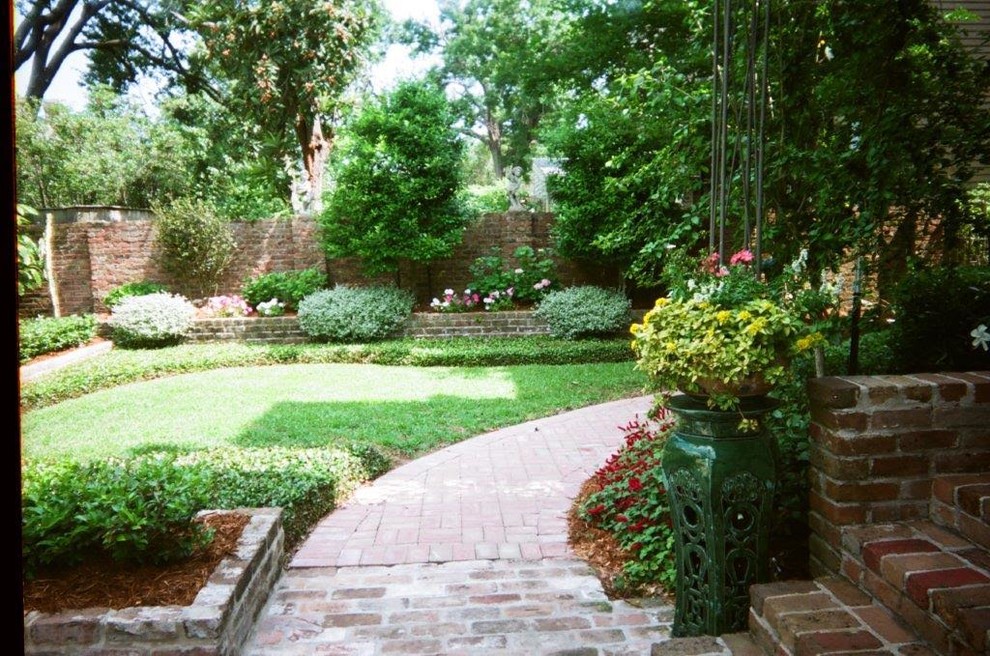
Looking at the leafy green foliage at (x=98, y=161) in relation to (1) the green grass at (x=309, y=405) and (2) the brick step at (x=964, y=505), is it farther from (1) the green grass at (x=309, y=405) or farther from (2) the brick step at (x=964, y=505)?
(2) the brick step at (x=964, y=505)

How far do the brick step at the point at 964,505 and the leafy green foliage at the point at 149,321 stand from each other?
10751 mm

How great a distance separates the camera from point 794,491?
104 inches

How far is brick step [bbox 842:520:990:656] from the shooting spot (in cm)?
165

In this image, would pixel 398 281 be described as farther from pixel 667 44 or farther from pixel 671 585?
pixel 671 585

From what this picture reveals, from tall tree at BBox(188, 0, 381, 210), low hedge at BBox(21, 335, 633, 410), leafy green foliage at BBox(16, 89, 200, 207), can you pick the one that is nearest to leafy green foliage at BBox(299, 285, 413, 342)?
low hedge at BBox(21, 335, 633, 410)

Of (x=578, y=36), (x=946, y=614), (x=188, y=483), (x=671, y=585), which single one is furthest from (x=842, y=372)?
(x=578, y=36)

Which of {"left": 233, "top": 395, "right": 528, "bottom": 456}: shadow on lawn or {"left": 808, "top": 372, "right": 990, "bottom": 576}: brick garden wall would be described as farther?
{"left": 233, "top": 395, "right": 528, "bottom": 456}: shadow on lawn

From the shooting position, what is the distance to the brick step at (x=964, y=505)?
1956 millimetres

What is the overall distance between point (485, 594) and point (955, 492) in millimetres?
1807

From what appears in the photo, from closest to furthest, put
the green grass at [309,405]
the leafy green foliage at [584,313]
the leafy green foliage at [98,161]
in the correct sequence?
the green grass at [309,405], the leafy green foliage at [584,313], the leafy green foliage at [98,161]

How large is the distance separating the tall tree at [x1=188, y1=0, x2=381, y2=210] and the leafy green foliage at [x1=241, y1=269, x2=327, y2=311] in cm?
340

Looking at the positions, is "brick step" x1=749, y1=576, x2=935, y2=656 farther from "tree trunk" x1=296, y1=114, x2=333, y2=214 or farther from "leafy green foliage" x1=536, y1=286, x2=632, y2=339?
"tree trunk" x1=296, y1=114, x2=333, y2=214

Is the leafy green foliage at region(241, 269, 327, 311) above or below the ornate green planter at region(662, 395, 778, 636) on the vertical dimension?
above

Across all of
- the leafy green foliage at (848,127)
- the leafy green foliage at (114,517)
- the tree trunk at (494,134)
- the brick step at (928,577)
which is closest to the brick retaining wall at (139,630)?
the leafy green foliage at (114,517)
